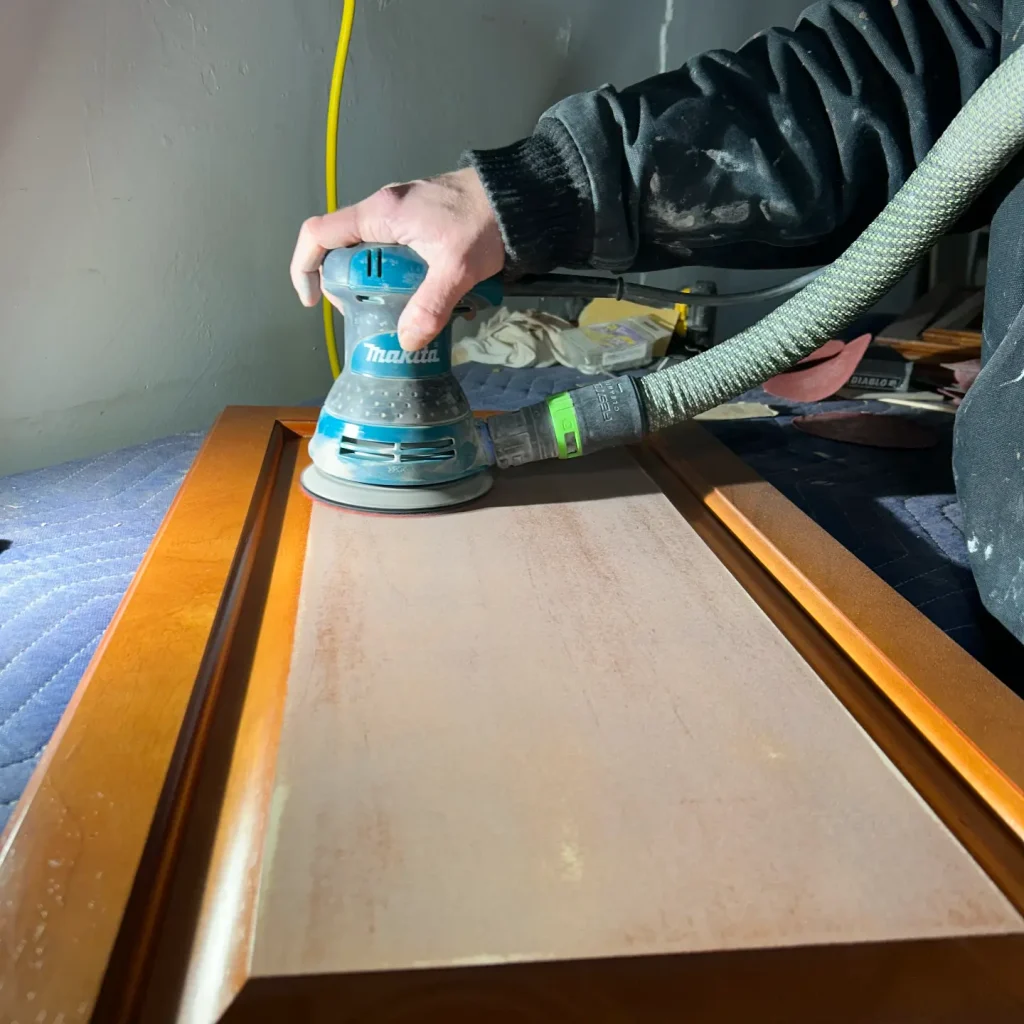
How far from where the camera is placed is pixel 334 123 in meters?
1.32

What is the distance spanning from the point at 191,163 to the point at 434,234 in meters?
0.74

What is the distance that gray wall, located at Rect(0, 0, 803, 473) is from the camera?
3.67 ft

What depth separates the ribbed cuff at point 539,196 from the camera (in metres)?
0.72

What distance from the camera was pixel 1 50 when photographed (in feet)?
3.40

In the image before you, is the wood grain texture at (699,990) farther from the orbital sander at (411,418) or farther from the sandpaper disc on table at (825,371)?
the sandpaper disc on table at (825,371)

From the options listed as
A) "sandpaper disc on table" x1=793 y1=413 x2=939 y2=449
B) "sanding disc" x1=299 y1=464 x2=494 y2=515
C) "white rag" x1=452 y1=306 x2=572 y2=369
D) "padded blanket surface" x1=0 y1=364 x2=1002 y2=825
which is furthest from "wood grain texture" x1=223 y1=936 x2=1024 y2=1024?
"white rag" x1=452 y1=306 x2=572 y2=369

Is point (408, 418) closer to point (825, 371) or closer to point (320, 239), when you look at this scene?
→ point (320, 239)

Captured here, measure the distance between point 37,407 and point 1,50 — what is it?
0.45 meters

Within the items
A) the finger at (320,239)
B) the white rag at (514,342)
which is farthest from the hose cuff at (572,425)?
the white rag at (514,342)

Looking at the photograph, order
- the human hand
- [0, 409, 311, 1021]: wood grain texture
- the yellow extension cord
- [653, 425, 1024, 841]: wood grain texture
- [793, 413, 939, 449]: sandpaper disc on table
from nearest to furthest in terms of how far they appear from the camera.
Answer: [0, 409, 311, 1021]: wood grain texture < [653, 425, 1024, 841]: wood grain texture < the human hand < [793, 413, 939, 449]: sandpaper disc on table < the yellow extension cord

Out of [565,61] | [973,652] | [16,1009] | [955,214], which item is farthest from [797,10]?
[16,1009]

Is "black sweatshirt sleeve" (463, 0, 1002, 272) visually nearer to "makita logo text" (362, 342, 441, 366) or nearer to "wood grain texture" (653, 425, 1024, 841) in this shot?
"makita logo text" (362, 342, 441, 366)

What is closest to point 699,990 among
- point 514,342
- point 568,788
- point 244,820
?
point 568,788

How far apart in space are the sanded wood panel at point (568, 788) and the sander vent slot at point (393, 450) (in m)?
0.13
